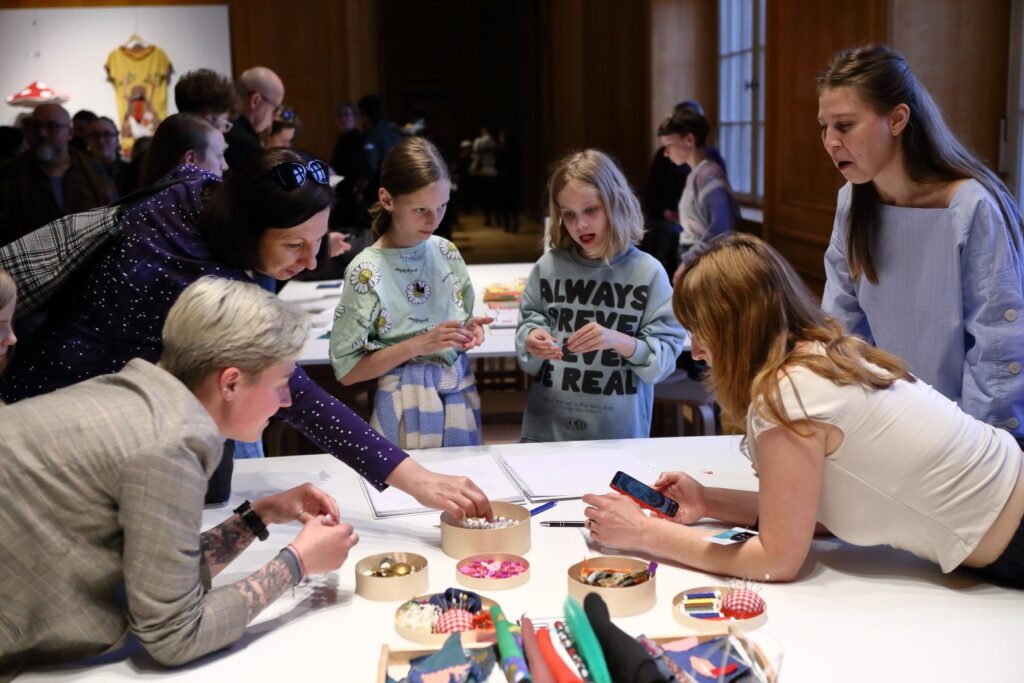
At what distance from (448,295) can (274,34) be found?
8000mm

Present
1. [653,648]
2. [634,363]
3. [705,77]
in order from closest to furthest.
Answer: [653,648]
[634,363]
[705,77]

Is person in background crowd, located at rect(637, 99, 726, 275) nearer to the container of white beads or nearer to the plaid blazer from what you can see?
the container of white beads

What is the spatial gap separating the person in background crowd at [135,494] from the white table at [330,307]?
1154 millimetres

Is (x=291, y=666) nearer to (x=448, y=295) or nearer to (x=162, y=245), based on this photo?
(x=162, y=245)

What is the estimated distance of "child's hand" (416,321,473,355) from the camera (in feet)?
8.66

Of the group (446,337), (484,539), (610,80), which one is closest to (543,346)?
(446,337)

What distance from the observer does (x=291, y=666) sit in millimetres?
1519

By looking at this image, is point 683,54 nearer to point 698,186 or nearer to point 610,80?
point 610,80

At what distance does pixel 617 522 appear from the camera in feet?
6.15

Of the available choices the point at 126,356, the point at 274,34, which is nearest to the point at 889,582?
the point at 126,356

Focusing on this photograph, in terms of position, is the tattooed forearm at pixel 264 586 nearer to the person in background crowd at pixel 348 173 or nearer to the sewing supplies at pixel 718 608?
the sewing supplies at pixel 718 608

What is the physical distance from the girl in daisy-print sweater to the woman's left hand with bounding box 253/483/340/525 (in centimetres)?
88

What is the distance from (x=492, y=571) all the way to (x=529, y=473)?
1.89 feet

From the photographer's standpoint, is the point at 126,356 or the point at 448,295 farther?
the point at 448,295
